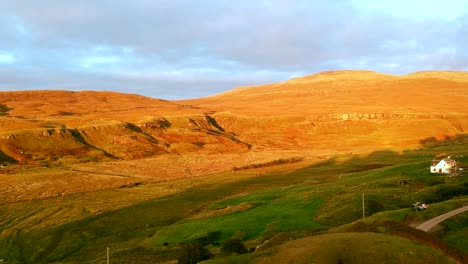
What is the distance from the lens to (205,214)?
268 ft

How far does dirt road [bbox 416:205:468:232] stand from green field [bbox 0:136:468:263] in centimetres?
145

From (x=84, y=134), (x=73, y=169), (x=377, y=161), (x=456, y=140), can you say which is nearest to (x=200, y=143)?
(x=84, y=134)

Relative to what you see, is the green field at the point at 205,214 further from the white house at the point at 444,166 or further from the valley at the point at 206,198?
the white house at the point at 444,166

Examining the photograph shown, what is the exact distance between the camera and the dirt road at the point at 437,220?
49.8 metres

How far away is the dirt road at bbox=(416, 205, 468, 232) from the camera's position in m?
49.8

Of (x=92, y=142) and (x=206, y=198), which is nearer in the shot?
(x=206, y=198)

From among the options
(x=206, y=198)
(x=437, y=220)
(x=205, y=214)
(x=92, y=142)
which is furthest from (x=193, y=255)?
(x=92, y=142)

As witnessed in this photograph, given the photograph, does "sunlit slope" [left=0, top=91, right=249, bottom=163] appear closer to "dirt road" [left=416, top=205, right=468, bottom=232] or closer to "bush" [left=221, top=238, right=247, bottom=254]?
"bush" [left=221, top=238, right=247, bottom=254]

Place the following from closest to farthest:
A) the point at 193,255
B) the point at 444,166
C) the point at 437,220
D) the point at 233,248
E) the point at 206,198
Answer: the point at 193,255, the point at 233,248, the point at 437,220, the point at 444,166, the point at 206,198

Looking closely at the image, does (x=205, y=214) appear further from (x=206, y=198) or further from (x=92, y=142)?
(x=92, y=142)

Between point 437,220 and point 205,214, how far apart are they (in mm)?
41233

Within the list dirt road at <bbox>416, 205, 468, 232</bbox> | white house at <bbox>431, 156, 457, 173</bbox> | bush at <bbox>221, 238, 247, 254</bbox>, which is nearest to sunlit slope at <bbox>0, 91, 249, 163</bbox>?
white house at <bbox>431, 156, 457, 173</bbox>

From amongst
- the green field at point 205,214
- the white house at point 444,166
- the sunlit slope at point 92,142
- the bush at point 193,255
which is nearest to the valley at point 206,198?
the green field at point 205,214

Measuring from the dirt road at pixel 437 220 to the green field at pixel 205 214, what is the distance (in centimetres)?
145
